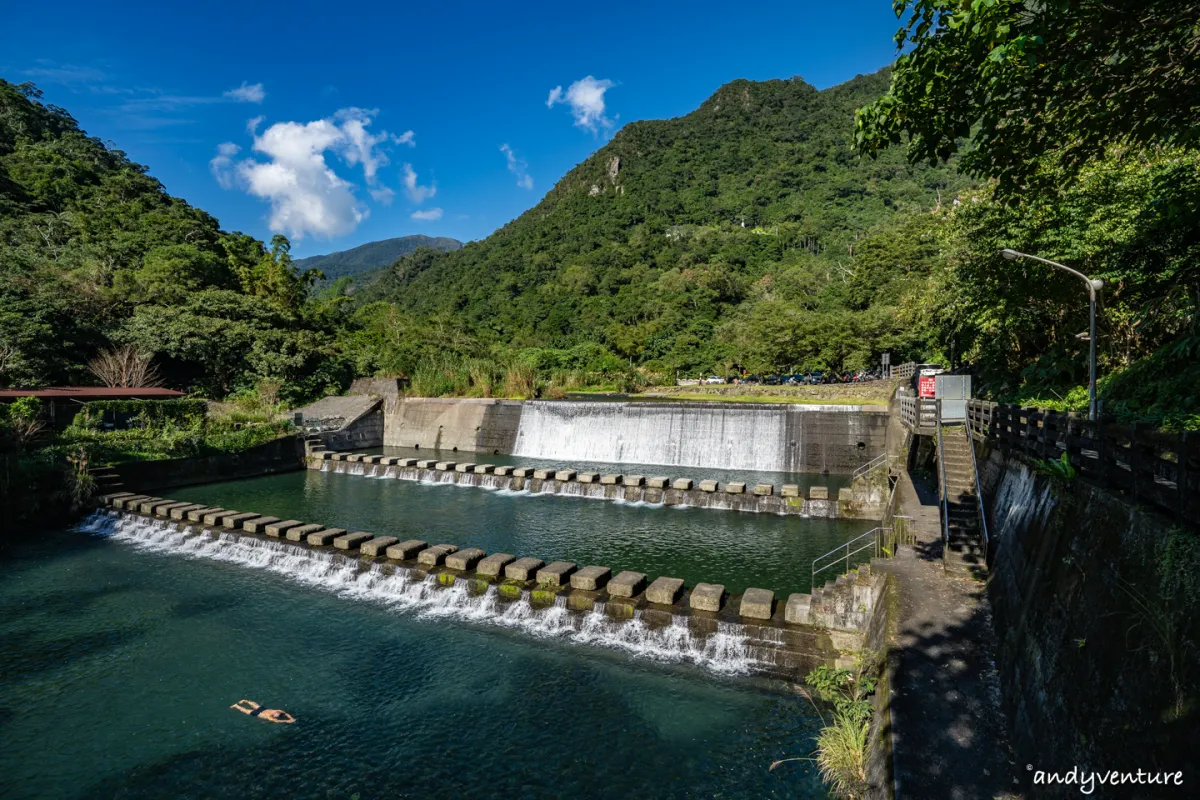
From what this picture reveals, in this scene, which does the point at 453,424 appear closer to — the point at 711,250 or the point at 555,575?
the point at 555,575

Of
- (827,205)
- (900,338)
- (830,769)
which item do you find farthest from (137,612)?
(827,205)

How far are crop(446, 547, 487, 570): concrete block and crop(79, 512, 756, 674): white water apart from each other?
1.43 feet

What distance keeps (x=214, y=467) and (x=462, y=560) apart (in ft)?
55.2

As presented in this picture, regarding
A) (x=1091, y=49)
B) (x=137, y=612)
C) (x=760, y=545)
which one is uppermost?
(x=1091, y=49)

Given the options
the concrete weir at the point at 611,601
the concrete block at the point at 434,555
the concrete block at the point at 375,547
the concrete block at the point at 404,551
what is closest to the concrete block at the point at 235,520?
the concrete weir at the point at 611,601

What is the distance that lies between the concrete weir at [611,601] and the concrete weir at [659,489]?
7076 millimetres

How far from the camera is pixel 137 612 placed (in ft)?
34.2

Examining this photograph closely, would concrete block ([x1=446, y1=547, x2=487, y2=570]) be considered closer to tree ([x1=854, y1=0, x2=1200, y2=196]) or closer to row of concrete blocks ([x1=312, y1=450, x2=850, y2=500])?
row of concrete blocks ([x1=312, y1=450, x2=850, y2=500])

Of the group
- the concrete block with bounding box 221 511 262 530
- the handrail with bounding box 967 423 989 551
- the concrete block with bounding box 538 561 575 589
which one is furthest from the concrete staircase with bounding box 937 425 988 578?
the concrete block with bounding box 221 511 262 530

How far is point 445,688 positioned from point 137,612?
6922 millimetres

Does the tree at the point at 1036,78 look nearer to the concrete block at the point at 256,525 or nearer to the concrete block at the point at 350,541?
the concrete block at the point at 350,541

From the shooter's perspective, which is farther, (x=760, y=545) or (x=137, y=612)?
(x=760, y=545)

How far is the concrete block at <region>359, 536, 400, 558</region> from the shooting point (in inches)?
466

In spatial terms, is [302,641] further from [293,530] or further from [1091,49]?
[1091,49]
